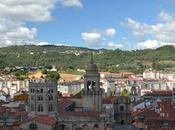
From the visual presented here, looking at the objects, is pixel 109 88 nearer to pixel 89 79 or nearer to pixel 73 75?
pixel 73 75

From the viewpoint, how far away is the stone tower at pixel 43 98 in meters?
61.2

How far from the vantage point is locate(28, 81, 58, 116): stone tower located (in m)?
61.2

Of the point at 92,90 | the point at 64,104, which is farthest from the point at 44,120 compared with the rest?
the point at 64,104

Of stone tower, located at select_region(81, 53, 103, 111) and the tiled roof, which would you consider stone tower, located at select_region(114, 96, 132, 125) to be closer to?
the tiled roof

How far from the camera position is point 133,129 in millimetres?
58344

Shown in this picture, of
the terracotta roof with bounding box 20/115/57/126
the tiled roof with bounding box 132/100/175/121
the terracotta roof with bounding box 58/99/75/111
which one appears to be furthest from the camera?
the tiled roof with bounding box 132/100/175/121

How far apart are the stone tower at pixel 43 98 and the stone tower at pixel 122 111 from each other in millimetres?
11970

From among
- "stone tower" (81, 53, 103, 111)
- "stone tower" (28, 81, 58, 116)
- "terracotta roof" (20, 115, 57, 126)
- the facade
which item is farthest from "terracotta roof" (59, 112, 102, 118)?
the facade

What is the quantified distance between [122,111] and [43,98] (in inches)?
565

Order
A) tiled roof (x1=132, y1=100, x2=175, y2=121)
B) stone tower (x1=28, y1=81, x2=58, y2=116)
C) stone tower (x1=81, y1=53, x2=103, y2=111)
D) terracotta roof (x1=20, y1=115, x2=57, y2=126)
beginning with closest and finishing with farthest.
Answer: terracotta roof (x1=20, y1=115, x2=57, y2=126) → stone tower (x1=28, y1=81, x2=58, y2=116) → stone tower (x1=81, y1=53, x2=103, y2=111) → tiled roof (x1=132, y1=100, x2=175, y2=121)

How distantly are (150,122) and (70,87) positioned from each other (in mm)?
87577

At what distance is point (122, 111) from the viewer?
70562 millimetres

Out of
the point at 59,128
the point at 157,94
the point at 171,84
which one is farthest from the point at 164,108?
the point at 171,84

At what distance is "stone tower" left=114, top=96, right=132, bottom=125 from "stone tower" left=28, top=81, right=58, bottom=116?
1197 centimetres
